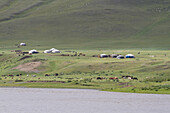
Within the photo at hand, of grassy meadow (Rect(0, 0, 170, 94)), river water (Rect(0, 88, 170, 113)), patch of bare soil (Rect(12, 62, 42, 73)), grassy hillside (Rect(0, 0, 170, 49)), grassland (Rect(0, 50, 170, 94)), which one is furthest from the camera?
grassy hillside (Rect(0, 0, 170, 49))

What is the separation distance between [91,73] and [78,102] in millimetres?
30053

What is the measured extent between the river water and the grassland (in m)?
4.03

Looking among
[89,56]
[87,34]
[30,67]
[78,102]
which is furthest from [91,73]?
[87,34]

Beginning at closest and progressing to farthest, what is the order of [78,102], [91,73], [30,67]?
[78,102]
[91,73]
[30,67]

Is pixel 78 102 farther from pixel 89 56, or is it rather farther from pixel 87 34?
pixel 87 34

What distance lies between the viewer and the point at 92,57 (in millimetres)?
105750

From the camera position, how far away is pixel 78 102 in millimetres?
52125

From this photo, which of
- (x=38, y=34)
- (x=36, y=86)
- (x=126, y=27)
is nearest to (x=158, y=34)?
(x=126, y=27)

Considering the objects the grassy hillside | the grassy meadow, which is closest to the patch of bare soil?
the grassy meadow

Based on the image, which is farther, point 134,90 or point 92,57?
point 92,57

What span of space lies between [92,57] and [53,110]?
59.3 meters

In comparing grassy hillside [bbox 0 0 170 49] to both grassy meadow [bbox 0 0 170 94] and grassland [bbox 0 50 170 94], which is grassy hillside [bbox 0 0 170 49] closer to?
grassy meadow [bbox 0 0 170 94]

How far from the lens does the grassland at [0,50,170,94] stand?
211 feet

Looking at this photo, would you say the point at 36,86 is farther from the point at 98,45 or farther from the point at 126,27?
the point at 126,27
